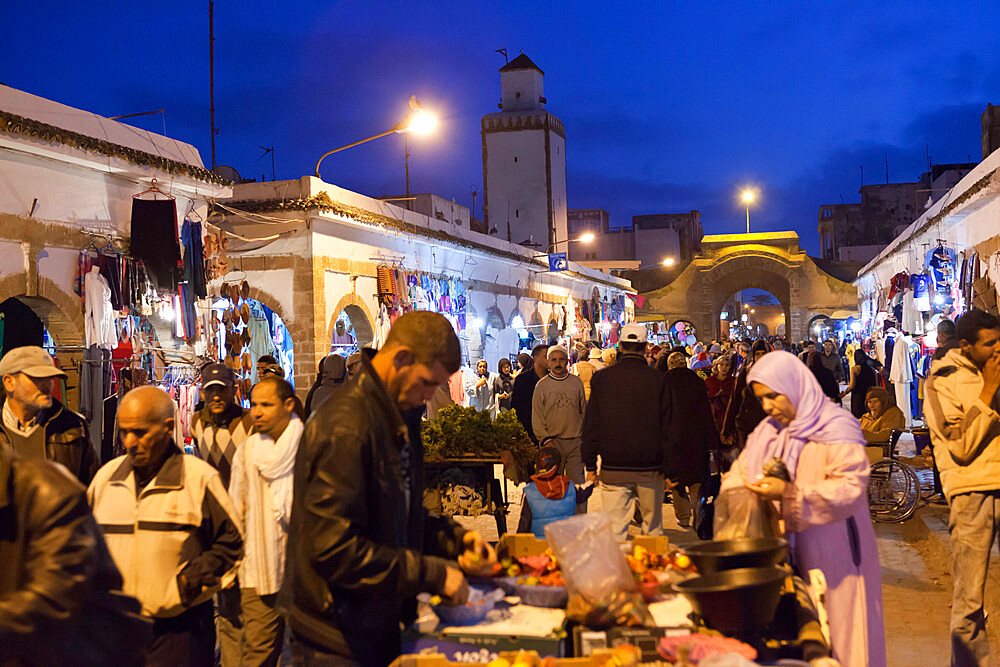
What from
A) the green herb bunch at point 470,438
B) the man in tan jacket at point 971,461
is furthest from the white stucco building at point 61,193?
the man in tan jacket at point 971,461

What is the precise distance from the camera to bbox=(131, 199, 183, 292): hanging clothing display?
9453 millimetres

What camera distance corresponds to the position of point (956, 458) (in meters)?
4.42

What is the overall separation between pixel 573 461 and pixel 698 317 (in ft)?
133

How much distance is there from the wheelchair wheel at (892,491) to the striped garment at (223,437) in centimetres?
659

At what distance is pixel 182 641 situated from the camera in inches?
134

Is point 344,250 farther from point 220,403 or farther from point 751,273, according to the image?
point 751,273

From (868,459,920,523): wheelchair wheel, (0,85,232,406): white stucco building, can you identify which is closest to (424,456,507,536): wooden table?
(0,85,232,406): white stucco building

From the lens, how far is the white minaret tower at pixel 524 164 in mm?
40866

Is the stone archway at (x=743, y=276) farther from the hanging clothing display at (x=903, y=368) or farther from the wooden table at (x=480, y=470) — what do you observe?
the wooden table at (x=480, y=470)

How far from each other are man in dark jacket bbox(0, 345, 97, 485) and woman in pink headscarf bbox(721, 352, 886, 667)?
3250mm

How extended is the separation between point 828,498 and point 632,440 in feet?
10.1

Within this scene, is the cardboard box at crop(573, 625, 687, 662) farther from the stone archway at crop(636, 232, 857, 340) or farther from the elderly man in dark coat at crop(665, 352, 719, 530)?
the stone archway at crop(636, 232, 857, 340)

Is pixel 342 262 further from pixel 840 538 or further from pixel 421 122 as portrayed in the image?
pixel 840 538

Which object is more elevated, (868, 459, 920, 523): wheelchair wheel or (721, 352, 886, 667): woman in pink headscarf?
(721, 352, 886, 667): woman in pink headscarf
